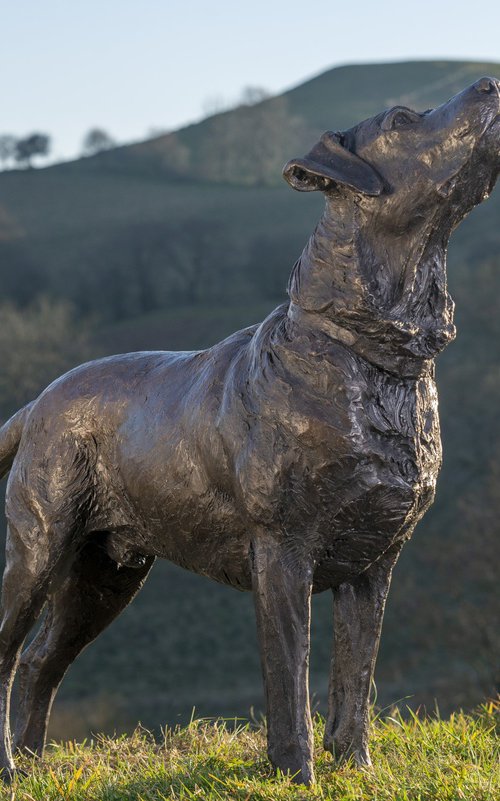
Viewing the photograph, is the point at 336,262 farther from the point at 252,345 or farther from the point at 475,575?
the point at 475,575

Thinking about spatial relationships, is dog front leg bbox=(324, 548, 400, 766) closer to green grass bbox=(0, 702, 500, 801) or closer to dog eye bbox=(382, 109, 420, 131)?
green grass bbox=(0, 702, 500, 801)

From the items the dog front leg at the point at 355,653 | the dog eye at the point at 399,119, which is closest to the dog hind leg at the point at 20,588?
the dog front leg at the point at 355,653

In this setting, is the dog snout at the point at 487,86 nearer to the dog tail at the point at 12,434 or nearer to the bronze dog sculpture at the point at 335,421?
the bronze dog sculpture at the point at 335,421

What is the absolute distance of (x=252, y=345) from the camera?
15.5ft

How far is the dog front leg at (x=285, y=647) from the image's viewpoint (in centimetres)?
446

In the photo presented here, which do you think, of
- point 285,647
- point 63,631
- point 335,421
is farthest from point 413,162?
point 63,631

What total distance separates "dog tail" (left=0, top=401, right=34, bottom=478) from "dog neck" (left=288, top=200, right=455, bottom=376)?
1.77 metres

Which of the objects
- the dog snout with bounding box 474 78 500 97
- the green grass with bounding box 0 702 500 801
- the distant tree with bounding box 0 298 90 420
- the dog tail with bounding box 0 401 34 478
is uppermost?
the dog snout with bounding box 474 78 500 97

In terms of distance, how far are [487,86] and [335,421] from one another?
1349 millimetres

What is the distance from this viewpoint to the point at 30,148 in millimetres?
66375

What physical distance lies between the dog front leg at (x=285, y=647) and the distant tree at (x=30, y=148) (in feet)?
211

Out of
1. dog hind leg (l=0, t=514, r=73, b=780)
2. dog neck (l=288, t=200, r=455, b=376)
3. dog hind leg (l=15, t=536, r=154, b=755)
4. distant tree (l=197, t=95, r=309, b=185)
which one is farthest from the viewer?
distant tree (l=197, t=95, r=309, b=185)

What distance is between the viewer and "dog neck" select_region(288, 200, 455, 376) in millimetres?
4328

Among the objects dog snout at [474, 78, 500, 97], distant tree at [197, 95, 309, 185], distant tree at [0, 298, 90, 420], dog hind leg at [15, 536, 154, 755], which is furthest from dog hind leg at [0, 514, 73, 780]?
distant tree at [197, 95, 309, 185]
